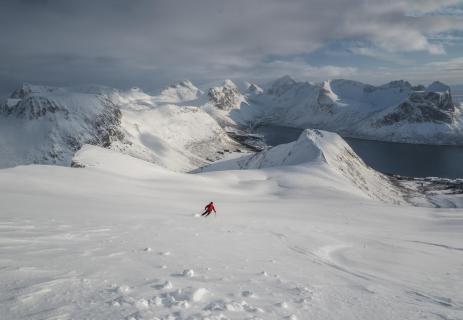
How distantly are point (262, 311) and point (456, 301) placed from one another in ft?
21.1

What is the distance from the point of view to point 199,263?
10758mm

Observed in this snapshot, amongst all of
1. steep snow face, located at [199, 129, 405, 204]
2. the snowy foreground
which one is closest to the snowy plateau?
the snowy foreground

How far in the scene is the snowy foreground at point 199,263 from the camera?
23.6ft

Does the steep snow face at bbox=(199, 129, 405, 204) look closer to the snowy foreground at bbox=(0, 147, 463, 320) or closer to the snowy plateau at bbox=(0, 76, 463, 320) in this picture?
the snowy plateau at bbox=(0, 76, 463, 320)

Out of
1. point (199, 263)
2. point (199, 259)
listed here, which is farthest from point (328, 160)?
point (199, 263)

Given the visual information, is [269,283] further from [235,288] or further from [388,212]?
[388,212]

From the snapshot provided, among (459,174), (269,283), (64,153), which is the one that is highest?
(64,153)

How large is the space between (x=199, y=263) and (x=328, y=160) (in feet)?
266

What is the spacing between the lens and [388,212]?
1331 inches

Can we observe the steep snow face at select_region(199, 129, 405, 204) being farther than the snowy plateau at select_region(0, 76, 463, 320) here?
Yes

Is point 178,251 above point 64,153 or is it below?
below

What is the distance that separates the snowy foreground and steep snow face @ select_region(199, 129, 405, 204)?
61351mm

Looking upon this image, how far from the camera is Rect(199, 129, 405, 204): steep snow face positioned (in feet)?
286

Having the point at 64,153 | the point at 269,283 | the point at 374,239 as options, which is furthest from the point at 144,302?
the point at 64,153
